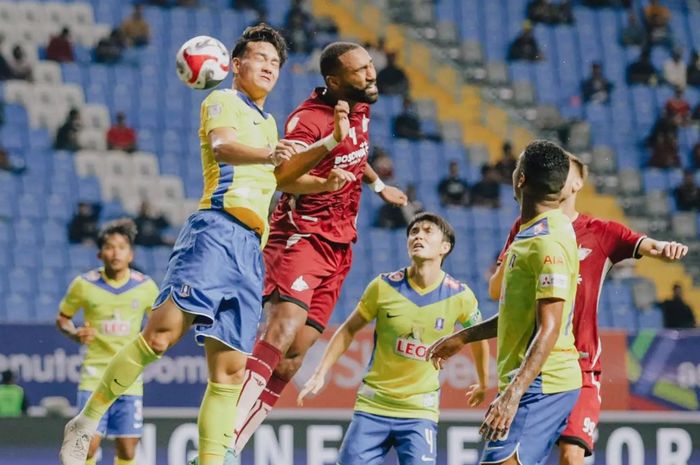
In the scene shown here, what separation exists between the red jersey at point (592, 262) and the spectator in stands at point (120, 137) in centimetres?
1199

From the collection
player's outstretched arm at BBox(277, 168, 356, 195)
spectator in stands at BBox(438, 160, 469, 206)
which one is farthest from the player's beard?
spectator in stands at BBox(438, 160, 469, 206)

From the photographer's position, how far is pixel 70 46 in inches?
772

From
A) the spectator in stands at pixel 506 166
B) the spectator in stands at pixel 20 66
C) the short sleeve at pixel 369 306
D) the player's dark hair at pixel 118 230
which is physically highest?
the spectator in stands at pixel 20 66

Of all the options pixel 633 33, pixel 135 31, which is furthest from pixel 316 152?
pixel 633 33

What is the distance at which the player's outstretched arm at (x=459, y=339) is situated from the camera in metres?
6.22

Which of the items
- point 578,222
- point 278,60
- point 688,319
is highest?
point 278,60

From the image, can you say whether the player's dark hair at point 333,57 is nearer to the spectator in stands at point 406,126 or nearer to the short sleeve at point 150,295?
the short sleeve at point 150,295

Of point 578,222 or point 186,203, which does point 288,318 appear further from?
point 186,203


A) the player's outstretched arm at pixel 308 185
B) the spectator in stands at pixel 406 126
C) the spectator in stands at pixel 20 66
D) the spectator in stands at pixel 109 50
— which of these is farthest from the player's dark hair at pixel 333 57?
the spectator in stands at pixel 109 50

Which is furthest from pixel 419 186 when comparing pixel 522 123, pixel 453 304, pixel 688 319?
pixel 453 304

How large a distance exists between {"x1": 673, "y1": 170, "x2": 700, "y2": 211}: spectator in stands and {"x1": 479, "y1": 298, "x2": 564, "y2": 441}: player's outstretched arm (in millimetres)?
13957

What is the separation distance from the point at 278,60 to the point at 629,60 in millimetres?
15788

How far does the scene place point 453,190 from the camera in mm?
18406

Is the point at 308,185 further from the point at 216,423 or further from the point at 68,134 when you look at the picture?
the point at 68,134
